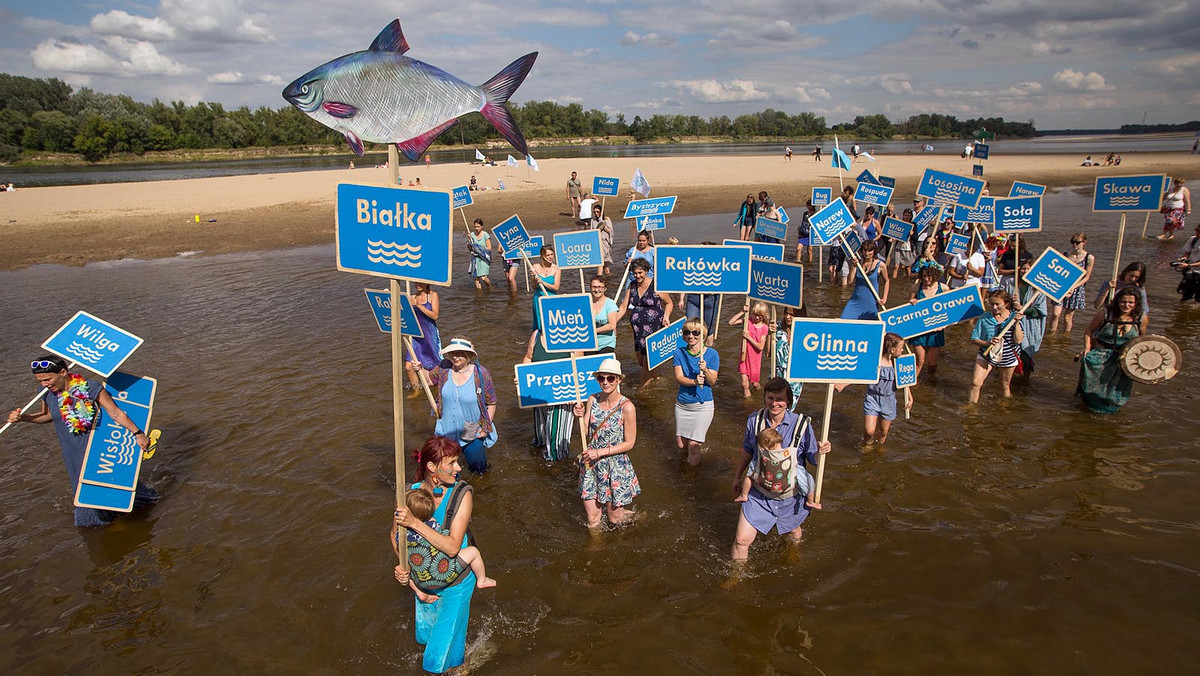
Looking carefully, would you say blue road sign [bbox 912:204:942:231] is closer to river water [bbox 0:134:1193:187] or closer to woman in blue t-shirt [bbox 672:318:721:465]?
woman in blue t-shirt [bbox 672:318:721:465]

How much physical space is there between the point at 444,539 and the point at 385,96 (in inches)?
126

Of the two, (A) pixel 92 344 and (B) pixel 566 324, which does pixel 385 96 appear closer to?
(B) pixel 566 324

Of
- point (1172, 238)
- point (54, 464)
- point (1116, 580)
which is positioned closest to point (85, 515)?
point (54, 464)

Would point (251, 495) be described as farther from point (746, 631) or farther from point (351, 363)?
point (746, 631)

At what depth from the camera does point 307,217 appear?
98.1 feet

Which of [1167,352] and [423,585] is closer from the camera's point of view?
[423,585]

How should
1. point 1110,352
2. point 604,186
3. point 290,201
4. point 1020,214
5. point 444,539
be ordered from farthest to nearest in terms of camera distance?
point 290,201 < point 604,186 < point 1020,214 < point 1110,352 < point 444,539

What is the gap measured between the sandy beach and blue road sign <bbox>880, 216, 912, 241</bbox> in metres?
13.4

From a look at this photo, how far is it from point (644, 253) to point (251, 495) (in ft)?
27.4

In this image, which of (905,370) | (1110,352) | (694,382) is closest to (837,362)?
(694,382)

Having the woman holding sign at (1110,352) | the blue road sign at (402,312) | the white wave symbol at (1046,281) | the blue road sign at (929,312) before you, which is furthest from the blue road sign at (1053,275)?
the blue road sign at (402,312)

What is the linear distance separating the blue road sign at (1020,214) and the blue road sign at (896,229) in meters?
2.70

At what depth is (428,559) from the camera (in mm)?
4008

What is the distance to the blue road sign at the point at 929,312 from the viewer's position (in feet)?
26.2
